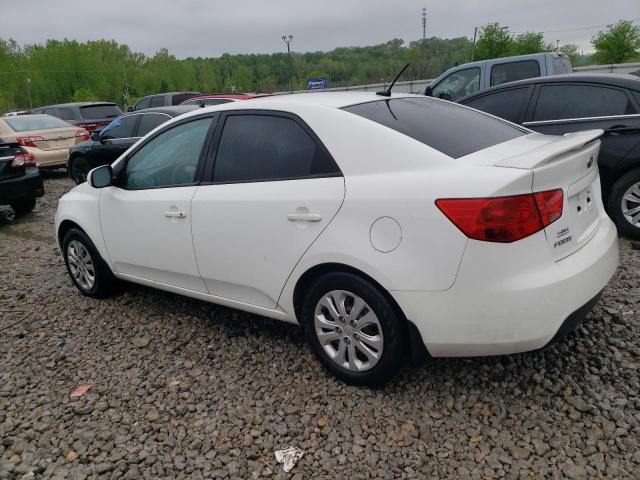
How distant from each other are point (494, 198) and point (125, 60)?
105 metres

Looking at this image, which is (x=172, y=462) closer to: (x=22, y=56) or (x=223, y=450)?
(x=223, y=450)

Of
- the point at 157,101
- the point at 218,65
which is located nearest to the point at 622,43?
the point at 157,101

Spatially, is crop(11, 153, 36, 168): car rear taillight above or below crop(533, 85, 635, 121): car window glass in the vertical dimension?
below

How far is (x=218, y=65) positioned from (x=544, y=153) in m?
119

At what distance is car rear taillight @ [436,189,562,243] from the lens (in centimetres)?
222

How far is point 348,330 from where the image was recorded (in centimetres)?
277

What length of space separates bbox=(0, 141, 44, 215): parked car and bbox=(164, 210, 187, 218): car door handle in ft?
17.9

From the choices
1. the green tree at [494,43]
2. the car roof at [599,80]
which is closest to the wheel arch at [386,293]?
the car roof at [599,80]

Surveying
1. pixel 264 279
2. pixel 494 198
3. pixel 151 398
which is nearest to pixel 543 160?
pixel 494 198

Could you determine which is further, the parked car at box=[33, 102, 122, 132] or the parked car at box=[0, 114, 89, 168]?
the parked car at box=[33, 102, 122, 132]

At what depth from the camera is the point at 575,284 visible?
2.37 meters

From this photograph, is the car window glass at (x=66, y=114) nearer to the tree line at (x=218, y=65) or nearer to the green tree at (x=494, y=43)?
the tree line at (x=218, y=65)

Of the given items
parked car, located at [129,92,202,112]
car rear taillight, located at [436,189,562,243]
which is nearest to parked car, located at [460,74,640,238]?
car rear taillight, located at [436,189,562,243]

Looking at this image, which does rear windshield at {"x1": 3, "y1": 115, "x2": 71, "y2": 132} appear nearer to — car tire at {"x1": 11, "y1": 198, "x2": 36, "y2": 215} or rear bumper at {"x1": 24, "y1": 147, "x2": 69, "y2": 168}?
rear bumper at {"x1": 24, "y1": 147, "x2": 69, "y2": 168}
